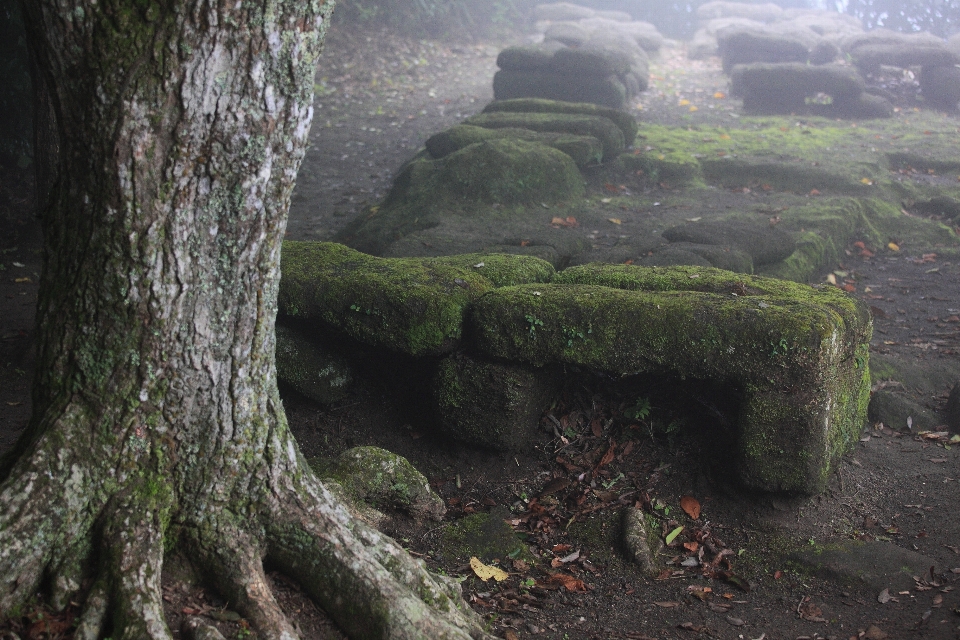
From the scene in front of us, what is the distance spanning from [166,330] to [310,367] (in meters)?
2.26

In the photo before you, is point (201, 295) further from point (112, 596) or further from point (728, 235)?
point (728, 235)

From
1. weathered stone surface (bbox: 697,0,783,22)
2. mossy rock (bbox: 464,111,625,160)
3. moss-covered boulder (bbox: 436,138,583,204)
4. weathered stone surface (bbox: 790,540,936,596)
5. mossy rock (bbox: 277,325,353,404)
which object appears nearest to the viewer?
weathered stone surface (bbox: 790,540,936,596)

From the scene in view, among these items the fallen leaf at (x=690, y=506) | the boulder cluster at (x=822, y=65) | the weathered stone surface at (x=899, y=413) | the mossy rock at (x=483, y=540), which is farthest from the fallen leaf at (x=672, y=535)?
the boulder cluster at (x=822, y=65)

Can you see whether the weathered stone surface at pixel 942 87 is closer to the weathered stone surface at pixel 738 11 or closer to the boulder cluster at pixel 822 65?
the boulder cluster at pixel 822 65

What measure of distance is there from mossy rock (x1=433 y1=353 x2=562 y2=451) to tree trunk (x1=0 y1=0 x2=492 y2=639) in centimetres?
162

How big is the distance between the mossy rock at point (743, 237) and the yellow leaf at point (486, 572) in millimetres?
3962

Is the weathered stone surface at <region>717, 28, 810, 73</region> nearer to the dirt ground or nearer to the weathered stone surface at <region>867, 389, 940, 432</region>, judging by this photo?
the dirt ground

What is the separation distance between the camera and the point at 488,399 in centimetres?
417

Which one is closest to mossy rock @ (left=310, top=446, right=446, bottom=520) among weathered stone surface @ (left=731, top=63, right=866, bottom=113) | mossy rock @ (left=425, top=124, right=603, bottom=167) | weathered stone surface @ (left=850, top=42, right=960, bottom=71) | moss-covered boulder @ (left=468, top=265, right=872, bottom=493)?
moss-covered boulder @ (left=468, top=265, right=872, bottom=493)

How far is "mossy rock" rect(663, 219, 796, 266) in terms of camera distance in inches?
261

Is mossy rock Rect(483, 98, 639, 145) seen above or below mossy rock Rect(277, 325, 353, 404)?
above

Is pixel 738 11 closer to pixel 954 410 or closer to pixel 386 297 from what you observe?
pixel 954 410

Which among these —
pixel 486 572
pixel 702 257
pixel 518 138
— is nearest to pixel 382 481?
pixel 486 572

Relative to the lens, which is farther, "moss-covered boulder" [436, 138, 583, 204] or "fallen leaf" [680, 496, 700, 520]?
"moss-covered boulder" [436, 138, 583, 204]
